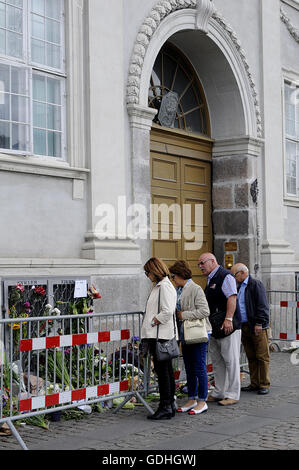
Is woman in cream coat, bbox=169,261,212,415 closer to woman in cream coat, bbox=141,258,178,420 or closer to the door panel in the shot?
woman in cream coat, bbox=141,258,178,420

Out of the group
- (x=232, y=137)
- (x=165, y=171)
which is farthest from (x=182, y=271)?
(x=232, y=137)

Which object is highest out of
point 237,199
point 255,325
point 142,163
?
point 142,163

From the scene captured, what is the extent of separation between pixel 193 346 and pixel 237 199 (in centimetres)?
614

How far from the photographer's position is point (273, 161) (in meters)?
14.2

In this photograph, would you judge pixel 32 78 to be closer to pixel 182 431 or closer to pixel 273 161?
pixel 182 431

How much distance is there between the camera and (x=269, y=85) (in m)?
14.1

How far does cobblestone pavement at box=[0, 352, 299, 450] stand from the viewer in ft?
20.3

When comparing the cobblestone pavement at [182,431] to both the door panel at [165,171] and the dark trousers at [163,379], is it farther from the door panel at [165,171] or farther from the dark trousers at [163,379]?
the door panel at [165,171]

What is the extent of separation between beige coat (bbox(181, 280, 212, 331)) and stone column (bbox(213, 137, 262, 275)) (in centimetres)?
561

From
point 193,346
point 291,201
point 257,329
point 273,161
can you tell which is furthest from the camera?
point 291,201

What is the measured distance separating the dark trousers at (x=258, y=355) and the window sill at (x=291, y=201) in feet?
20.0

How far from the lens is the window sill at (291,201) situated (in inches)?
580

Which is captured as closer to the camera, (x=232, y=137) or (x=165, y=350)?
(x=165, y=350)

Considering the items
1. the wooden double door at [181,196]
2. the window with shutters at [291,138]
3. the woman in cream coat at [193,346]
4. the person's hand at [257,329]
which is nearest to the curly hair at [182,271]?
the woman in cream coat at [193,346]
